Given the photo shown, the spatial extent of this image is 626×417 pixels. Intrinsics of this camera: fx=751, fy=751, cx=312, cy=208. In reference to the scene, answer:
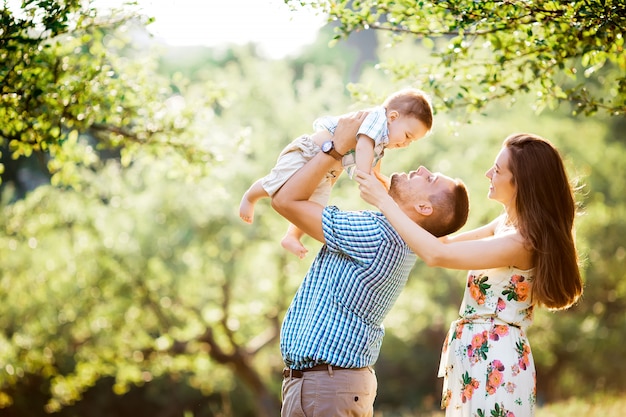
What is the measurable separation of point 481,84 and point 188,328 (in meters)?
8.96

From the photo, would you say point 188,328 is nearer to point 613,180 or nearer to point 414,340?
point 414,340

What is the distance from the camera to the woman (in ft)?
9.41

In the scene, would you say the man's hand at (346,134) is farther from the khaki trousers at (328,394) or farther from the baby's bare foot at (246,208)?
the khaki trousers at (328,394)

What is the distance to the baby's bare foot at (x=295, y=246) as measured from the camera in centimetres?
315

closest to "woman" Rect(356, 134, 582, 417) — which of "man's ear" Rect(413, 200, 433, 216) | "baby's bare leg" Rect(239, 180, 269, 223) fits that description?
"man's ear" Rect(413, 200, 433, 216)

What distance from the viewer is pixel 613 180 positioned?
12.7m

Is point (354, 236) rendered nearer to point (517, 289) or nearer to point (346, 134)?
point (346, 134)

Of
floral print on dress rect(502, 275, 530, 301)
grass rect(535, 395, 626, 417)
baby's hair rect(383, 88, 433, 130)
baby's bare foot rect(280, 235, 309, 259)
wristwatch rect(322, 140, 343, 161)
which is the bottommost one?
grass rect(535, 395, 626, 417)

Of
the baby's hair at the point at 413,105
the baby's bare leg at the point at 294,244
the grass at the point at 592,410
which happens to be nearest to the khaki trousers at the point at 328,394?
the baby's bare leg at the point at 294,244

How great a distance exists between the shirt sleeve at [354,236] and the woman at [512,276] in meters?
0.11

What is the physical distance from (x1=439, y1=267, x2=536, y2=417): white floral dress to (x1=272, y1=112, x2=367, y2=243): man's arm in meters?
0.73

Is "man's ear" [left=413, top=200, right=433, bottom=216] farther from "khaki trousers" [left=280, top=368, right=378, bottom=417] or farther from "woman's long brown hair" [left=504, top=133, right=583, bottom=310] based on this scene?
"khaki trousers" [left=280, top=368, right=378, bottom=417]

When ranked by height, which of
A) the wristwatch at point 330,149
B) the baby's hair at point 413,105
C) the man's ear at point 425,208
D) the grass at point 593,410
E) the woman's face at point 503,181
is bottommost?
the grass at point 593,410

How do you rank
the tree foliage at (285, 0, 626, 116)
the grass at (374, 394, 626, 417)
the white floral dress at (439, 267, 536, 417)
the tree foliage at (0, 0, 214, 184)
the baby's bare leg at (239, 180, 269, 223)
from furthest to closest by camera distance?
the grass at (374, 394, 626, 417), the tree foliage at (0, 0, 214, 184), the tree foliage at (285, 0, 626, 116), the baby's bare leg at (239, 180, 269, 223), the white floral dress at (439, 267, 536, 417)
